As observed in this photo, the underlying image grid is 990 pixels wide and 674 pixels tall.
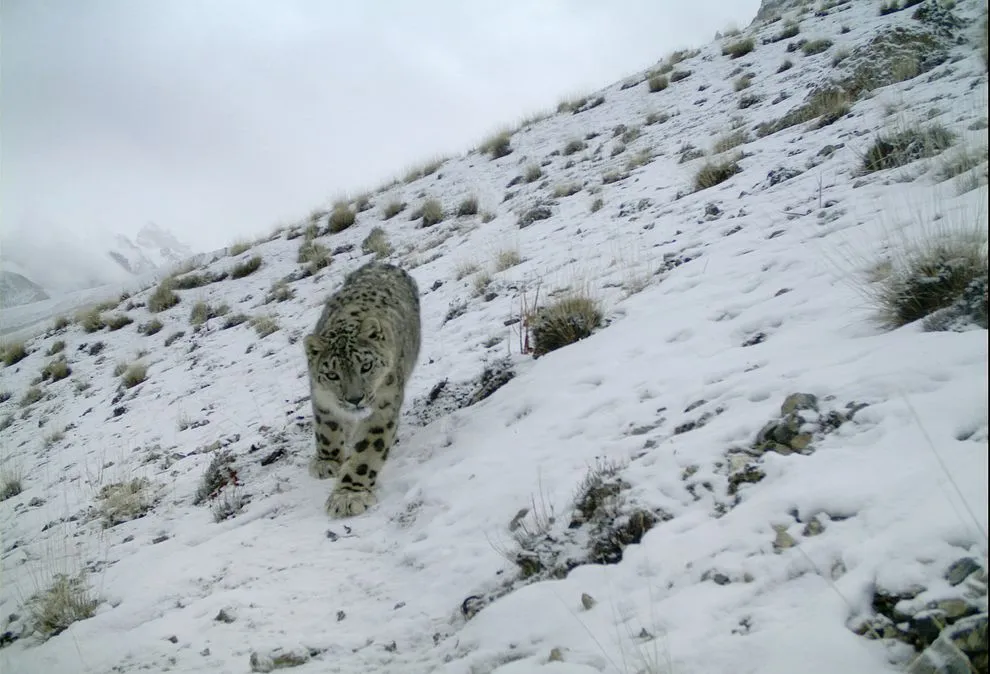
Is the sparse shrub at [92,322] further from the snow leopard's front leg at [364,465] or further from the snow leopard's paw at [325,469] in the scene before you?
the snow leopard's front leg at [364,465]

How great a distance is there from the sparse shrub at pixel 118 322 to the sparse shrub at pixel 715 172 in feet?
46.9

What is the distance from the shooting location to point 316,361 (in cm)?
538

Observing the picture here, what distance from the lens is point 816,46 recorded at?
526 inches

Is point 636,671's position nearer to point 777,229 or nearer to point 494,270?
point 777,229

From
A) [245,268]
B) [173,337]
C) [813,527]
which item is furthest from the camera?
[245,268]

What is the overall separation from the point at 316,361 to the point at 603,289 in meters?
3.31

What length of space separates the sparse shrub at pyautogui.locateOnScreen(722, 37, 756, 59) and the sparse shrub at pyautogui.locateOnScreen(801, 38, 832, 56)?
300cm

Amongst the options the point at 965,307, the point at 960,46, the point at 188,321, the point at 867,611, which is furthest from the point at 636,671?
the point at 188,321

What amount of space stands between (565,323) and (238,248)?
53.5ft

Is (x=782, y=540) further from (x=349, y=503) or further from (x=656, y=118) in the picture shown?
(x=656, y=118)

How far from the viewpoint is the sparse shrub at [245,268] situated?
16.1 metres

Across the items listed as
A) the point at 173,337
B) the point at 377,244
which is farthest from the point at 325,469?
the point at 173,337

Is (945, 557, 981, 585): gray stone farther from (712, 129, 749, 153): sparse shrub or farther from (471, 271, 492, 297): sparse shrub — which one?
(712, 129, 749, 153): sparse shrub

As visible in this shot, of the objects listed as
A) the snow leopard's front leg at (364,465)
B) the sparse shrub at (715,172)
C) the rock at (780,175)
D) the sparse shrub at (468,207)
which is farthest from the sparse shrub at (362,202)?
the snow leopard's front leg at (364,465)
